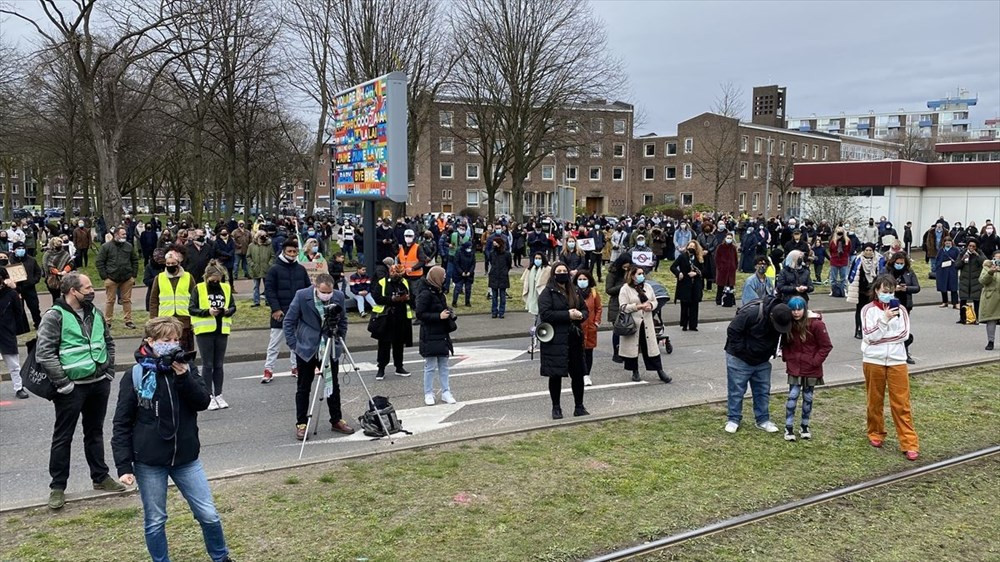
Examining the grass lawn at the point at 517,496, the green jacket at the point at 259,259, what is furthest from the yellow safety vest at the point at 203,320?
the green jacket at the point at 259,259

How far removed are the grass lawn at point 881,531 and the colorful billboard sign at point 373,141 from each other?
9276 millimetres

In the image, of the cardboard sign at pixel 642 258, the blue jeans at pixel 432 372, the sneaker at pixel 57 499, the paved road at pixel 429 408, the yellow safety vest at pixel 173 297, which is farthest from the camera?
the cardboard sign at pixel 642 258

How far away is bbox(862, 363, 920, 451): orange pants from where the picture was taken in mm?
7523

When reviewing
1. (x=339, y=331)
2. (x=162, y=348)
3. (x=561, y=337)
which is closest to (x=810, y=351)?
(x=561, y=337)

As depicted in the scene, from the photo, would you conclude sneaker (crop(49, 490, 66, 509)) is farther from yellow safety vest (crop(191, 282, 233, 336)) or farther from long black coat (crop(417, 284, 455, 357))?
long black coat (crop(417, 284, 455, 357))

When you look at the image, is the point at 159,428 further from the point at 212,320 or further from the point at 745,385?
the point at 745,385

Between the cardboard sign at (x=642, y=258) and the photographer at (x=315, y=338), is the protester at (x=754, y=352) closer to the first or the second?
the photographer at (x=315, y=338)

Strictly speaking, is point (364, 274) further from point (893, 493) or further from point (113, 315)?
point (893, 493)

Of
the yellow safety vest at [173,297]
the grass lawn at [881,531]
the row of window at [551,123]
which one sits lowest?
the grass lawn at [881,531]

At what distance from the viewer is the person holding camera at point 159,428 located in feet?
15.5

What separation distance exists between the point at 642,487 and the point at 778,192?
229 ft

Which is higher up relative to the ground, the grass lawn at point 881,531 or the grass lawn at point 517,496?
the grass lawn at point 517,496

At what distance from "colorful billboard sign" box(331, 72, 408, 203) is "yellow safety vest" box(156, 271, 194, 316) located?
4.83 meters

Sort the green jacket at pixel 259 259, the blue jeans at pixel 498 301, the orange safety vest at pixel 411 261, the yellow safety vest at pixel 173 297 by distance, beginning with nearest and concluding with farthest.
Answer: the yellow safety vest at pixel 173 297 → the orange safety vest at pixel 411 261 → the blue jeans at pixel 498 301 → the green jacket at pixel 259 259
